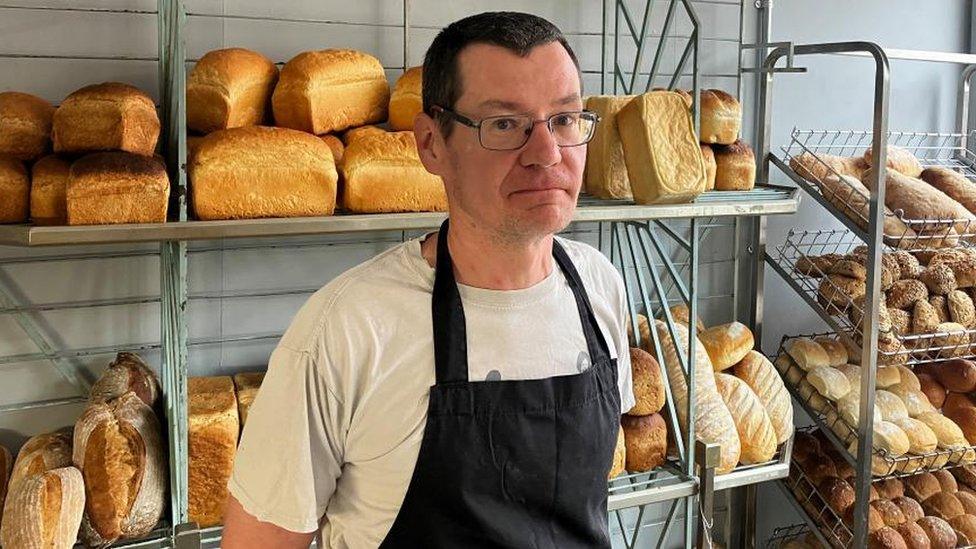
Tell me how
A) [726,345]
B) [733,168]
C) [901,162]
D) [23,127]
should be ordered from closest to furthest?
[23,127] → [733,168] → [726,345] → [901,162]

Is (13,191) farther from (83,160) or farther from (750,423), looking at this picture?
(750,423)

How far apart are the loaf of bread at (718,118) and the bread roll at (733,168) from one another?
3cm

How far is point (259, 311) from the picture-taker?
2252 mm

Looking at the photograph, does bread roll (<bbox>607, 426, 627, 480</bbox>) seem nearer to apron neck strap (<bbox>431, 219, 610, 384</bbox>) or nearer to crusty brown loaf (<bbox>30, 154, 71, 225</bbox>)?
apron neck strap (<bbox>431, 219, 610, 384</bbox>)

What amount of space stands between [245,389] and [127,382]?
0.25 metres

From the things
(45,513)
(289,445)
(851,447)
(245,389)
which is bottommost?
(851,447)

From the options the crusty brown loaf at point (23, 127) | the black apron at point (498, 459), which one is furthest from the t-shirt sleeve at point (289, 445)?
the crusty brown loaf at point (23, 127)

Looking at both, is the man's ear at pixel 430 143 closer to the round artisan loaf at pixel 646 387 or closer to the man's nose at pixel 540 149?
the man's nose at pixel 540 149

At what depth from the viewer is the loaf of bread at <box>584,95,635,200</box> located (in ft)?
7.04

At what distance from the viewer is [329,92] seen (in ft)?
6.50

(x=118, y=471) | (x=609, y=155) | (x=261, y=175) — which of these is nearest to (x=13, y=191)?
(x=261, y=175)

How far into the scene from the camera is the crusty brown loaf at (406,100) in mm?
2020

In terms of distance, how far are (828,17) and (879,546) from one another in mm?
1674

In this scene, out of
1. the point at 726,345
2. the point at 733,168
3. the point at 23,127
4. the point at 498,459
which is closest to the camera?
the point at 498,459
